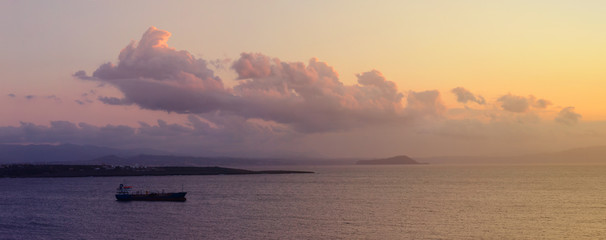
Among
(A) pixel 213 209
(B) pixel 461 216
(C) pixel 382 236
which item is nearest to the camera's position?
(C) pixel 382 236

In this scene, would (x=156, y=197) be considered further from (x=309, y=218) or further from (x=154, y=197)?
(x=309, y=218)

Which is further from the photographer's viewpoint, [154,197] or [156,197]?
[154,197]

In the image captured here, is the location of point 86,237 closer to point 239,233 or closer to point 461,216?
point 239,233

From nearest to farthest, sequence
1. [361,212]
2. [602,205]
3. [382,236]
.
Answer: [382,236] → [361,212] → [602,205]

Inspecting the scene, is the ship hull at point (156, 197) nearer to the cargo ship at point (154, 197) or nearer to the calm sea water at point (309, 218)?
the cargo ship at point (154, 197)

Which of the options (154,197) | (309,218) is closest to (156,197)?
(154,197)

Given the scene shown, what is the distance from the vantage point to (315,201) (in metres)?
96.4

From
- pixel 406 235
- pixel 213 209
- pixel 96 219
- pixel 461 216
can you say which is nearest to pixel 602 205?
pixel 461 216

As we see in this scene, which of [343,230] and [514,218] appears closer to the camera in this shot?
[343,230]

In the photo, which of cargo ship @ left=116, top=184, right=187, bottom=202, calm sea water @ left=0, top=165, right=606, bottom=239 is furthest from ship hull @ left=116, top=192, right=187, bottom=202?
calm sea water @ left=0, top=165, right=606, bottom=239

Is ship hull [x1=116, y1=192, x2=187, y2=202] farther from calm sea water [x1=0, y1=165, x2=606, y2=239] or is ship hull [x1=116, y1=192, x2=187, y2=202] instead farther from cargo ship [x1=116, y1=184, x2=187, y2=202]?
calm sea water [x1=0, y1=165, x2=606, y2=239]

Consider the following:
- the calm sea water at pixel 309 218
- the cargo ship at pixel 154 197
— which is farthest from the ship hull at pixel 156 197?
the calm sea water at pixel 309 218

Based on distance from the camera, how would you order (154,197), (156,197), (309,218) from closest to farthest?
(309,218) → (156,197) → (154,197)

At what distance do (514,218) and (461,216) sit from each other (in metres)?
7.05
